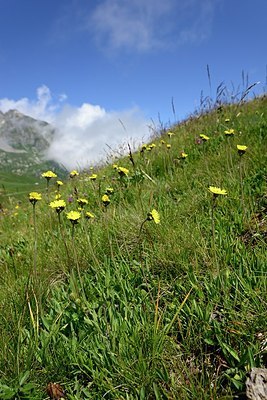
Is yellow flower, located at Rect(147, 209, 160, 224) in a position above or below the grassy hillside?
above

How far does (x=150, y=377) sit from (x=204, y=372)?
300 millimetres

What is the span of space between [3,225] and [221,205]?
12.9ft

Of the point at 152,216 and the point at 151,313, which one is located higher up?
the point at 152,216

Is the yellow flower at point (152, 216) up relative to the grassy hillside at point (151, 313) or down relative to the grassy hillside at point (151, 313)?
up

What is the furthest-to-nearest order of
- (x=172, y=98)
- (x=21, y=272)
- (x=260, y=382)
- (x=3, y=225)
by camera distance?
(x=172, y=98) → (x=3, y=225) → (x=21, y=272) → (x=260, y=382)

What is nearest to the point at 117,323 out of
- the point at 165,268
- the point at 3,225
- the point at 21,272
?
the point at 165,268

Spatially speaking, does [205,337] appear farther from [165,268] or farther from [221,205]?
[221,205]

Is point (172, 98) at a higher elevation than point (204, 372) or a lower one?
higher

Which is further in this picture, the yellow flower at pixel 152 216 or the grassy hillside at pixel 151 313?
the yellow flower at pixel 152 216

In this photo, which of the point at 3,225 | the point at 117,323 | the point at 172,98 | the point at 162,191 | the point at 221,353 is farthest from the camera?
the point at 172,98

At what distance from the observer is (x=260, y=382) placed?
56.3 inches

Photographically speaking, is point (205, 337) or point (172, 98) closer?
point (205, 337)

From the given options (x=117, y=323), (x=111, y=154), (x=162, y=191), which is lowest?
(x=117, y=323)

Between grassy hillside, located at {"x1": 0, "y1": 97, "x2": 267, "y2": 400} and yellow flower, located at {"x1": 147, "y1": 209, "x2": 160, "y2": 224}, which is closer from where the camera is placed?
grassy hillside, located at {"x1": 0, "y1": 97, "x2": 267, "y2": 400}
